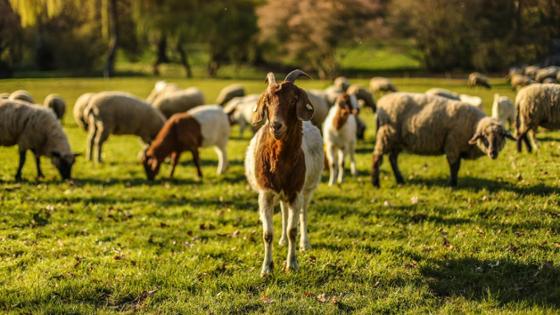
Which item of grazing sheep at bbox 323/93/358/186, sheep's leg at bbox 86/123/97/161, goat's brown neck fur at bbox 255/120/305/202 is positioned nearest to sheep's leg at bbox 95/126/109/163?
sheep's leg at bbox 86/123/97/161

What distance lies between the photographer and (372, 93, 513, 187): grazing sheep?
10027 mm

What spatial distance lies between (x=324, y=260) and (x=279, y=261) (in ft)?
2.10

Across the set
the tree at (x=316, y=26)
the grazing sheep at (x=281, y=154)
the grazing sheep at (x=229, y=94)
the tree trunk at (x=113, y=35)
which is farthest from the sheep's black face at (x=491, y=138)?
the tree trunk at (x=113, y=35)

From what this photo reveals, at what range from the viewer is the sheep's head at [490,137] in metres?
9.60

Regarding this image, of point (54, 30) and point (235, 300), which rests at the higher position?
point (54, 30)

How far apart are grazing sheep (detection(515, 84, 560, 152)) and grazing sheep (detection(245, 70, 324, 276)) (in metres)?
5.71

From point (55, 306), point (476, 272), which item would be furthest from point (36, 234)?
point (476, 272)

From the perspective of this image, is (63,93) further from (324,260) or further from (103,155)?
(324,260)

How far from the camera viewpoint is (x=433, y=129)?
10.5 metres

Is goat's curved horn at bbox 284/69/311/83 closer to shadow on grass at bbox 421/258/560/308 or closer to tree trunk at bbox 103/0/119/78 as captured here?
shadow on grass at bbox 421/258/560/308

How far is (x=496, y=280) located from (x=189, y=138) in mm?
9064

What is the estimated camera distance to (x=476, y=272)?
643 centimetres

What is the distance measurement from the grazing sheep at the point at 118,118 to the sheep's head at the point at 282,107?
9.97 metres

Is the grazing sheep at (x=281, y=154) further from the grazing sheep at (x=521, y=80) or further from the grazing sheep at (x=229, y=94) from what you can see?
the grazing sheep at (x=229, y=94)
